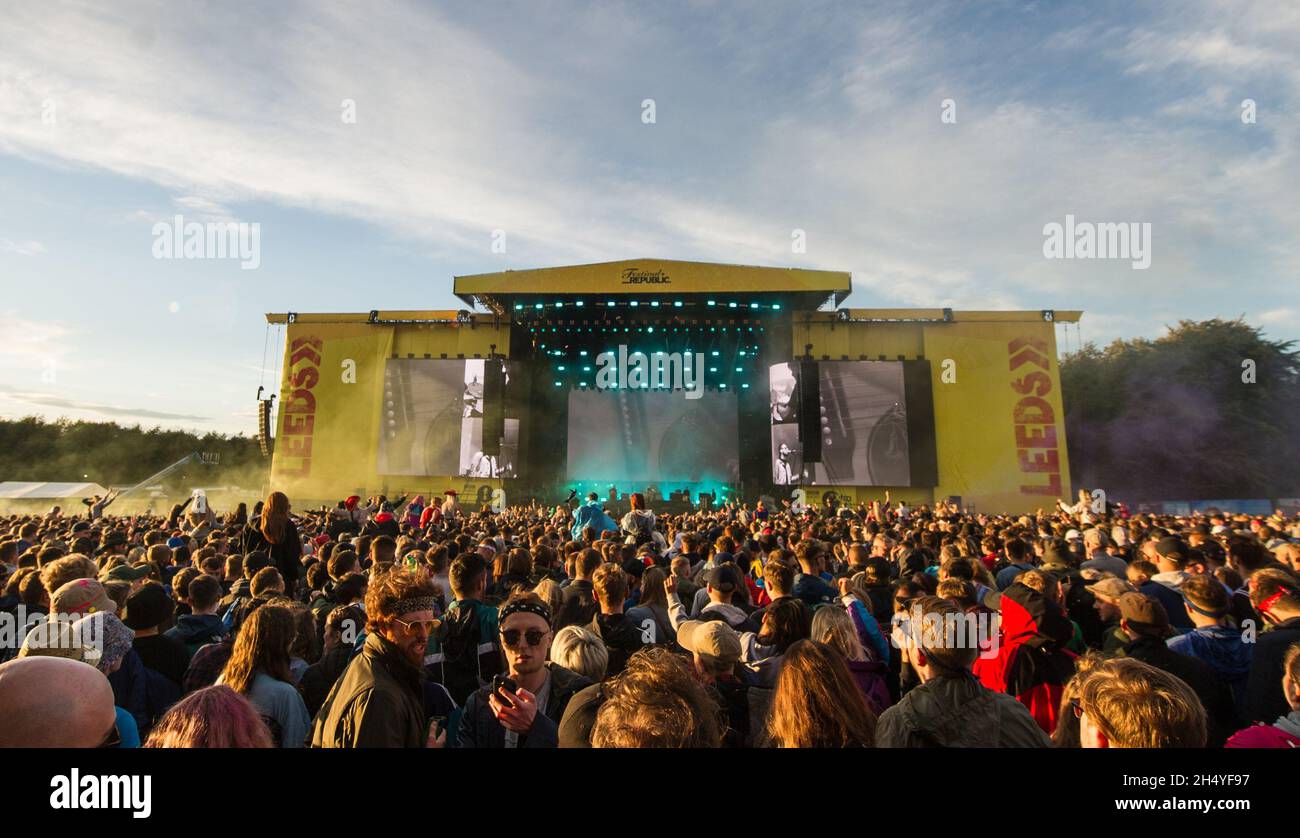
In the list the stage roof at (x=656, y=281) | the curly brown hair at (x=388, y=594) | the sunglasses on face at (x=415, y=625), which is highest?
the stage roof at (x=656, y=281)

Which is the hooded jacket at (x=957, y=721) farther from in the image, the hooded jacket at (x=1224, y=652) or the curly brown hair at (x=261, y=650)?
the curly brown hair at (x=261, y=650)

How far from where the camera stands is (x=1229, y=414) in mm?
29984

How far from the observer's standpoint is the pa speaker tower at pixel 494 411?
2348cm

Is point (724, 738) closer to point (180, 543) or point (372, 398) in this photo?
point (180, 543)

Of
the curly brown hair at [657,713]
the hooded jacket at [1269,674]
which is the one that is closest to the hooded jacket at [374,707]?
the curly brown hair at [657,713]

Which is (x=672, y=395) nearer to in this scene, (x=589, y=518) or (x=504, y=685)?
(x=589, y=518)

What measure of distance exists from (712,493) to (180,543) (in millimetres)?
19079

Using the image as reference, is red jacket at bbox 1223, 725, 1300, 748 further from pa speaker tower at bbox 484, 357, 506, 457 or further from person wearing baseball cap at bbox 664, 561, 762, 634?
pa speaker tower at bbox 484, 357, 506, 457

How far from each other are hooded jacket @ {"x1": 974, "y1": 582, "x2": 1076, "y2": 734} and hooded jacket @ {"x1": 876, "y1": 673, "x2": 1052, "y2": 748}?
118cm

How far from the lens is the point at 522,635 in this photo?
2.68 meters

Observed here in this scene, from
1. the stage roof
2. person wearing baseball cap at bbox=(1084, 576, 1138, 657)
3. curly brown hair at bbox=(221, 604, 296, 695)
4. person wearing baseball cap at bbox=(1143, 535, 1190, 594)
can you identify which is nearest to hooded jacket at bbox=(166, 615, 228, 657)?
curly brown hair at bbox=(221, 604, 296, 695)

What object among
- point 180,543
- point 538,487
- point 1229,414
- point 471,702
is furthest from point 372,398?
point 1229,414

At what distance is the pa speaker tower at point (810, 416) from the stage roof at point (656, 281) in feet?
10.3
